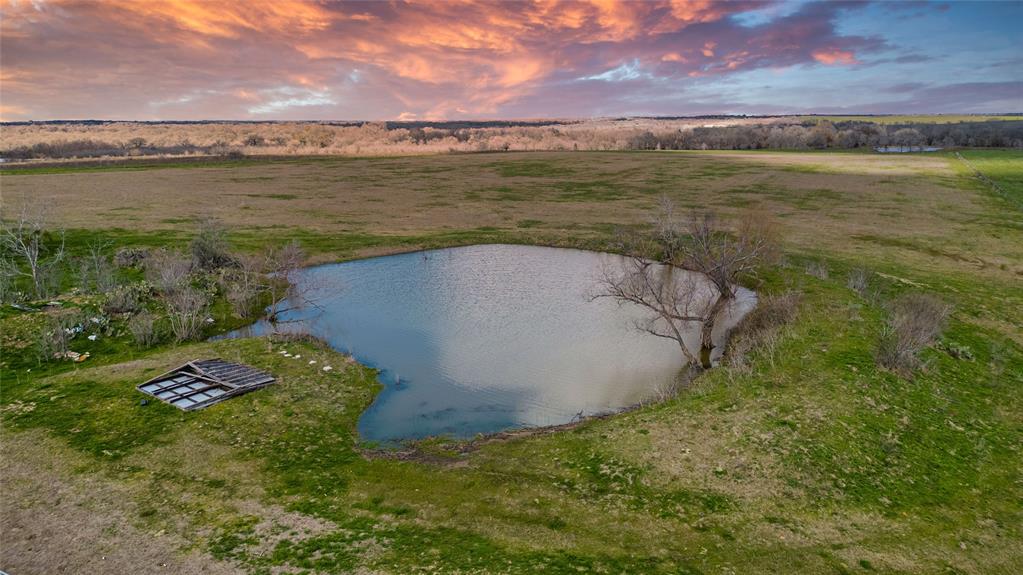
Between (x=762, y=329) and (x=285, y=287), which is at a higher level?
(x=285, y=287)

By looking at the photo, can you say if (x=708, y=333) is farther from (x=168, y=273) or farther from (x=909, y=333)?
(x=168, y=273)

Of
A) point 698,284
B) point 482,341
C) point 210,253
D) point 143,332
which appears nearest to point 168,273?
point 143,332

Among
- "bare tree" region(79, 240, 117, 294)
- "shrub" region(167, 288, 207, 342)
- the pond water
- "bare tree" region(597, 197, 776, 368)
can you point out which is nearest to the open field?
"shrub" region(167, 288, 207, 342)

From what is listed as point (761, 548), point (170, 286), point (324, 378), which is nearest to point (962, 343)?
point (761, 548)

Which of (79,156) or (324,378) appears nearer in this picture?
(324,378)

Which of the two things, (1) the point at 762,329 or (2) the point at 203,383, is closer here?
(2) the point at 203,383

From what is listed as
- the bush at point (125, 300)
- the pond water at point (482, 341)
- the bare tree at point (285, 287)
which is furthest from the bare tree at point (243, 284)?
the bush at point (125, 300)

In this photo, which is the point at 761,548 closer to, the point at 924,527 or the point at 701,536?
the point at 701,536
